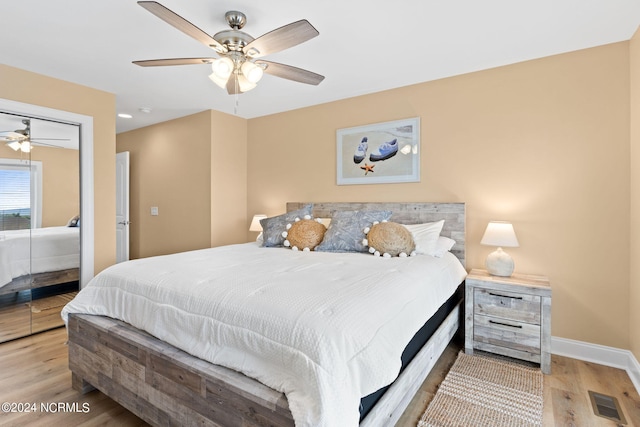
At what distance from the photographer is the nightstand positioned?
221cm

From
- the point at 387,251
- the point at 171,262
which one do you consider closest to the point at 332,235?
the point at 387,251

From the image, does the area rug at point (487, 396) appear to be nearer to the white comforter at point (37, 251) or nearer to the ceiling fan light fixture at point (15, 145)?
the white comforter at point (37, 251)

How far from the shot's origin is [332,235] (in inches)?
112

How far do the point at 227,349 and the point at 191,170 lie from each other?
3.33 meters

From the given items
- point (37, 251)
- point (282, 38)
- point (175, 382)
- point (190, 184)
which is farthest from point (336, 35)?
point (37, 251)

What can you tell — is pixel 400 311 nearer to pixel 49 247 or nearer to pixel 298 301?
pixel 298 301

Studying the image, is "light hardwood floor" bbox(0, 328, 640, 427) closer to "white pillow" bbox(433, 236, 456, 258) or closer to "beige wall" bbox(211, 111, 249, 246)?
"white pillow" bbox(433, 236, 456, 258)

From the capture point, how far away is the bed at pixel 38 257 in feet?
9.33

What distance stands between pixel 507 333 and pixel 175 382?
2227 millimetres

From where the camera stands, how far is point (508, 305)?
2324 millimetres

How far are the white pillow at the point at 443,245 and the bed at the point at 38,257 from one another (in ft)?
11.4

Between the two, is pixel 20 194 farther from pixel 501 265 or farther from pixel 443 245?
pixel 501 265

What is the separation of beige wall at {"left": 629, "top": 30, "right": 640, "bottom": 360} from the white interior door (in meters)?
5.36

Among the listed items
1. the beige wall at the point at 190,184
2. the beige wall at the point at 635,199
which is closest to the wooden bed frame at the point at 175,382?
the beige wall at the point at 635,199
